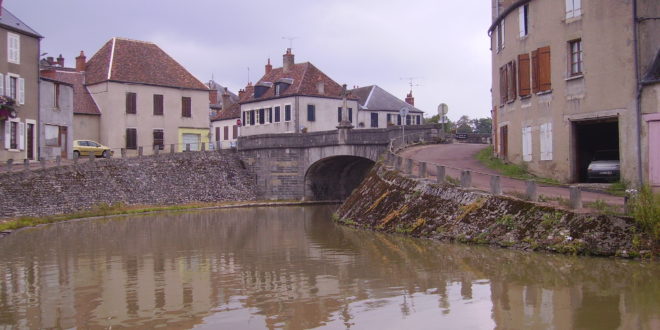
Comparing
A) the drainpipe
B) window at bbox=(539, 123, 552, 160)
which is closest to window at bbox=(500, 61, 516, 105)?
window at bbox=(539, 123, 552, 160)

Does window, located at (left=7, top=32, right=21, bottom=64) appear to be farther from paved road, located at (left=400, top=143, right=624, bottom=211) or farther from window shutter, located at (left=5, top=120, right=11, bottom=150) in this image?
paved road, located at (left=400, top=143, right=624, bottom=211)

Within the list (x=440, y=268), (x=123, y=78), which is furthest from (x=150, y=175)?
(x=440, y=268)

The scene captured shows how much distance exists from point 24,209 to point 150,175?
10.0m

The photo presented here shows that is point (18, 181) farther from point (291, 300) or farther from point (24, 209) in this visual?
point (291, 300)

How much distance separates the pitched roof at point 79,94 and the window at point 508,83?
28007 millimetres

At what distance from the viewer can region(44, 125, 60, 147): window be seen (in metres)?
37.8

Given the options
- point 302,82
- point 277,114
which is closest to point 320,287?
point 302,82

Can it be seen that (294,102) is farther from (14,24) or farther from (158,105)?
(14,24)

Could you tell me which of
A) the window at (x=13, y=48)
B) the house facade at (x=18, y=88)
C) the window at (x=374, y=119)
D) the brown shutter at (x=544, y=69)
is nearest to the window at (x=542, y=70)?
the brown shutter at (x=544, y=69)

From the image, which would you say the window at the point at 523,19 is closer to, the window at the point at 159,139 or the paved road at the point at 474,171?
the paved road at the point at 474,171

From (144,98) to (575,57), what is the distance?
30982mm

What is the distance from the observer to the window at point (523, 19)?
2500 centimetres

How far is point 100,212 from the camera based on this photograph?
33.4 m

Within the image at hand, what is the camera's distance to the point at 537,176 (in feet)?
80.1
